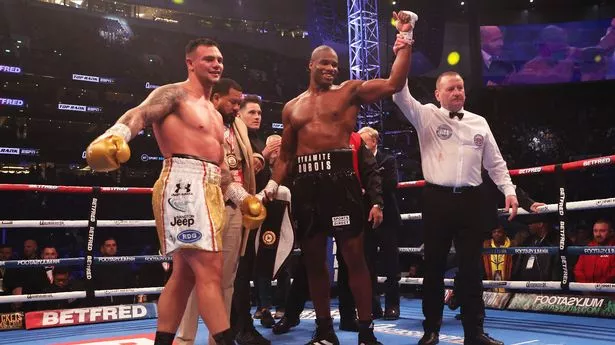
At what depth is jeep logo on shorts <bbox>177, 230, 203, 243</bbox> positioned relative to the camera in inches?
80.5

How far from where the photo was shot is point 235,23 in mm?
20000

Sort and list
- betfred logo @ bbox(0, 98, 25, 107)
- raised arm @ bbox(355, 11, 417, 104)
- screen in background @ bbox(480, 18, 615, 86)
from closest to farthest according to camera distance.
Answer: raised arm @ bbox(355, 11, 417, 104), betfred logo @ bbox(0, 98, 25, 107), screen in background @ bbox(480, 18, 615, 86)

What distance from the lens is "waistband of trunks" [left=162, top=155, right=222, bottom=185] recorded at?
2.10 metres

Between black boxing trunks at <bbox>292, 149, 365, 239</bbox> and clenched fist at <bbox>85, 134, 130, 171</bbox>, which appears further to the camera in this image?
black boxing trunks at <bbox>292, 149, 365, 239</bbox>

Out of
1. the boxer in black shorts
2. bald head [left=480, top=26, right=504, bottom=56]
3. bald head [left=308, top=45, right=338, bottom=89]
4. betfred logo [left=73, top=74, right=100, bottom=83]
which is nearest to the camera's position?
the boxer in black shorts

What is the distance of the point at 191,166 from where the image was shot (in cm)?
211

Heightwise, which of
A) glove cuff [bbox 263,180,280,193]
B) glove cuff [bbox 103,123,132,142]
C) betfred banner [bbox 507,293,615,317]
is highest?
glove cuff [bbox 103,123,132,142]

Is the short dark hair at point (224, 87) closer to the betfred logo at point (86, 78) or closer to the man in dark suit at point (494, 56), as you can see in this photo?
the betfred logo at point (86, 78)

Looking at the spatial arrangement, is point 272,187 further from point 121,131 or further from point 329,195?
point 121,131

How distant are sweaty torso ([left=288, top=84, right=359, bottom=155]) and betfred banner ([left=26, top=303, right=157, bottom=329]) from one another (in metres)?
2.23

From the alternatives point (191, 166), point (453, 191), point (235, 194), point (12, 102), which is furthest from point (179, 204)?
point (12, 102)

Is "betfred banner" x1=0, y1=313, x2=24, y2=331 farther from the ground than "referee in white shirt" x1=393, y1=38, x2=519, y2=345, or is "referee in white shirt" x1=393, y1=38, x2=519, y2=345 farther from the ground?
"referee in white shirt" x1=393, y1=38, x2=519, y2=345

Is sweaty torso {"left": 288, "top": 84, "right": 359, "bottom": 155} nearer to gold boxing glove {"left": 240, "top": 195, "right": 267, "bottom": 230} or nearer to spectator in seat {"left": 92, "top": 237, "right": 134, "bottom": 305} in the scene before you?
gold boxing glove {"left": 240, "top": 195, "right": 267, "bottom": 230}

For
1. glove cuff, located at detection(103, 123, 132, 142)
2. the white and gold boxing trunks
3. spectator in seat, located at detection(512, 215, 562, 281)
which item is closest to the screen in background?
spectator in seat, located at detection(512, 215, 562, 281)
